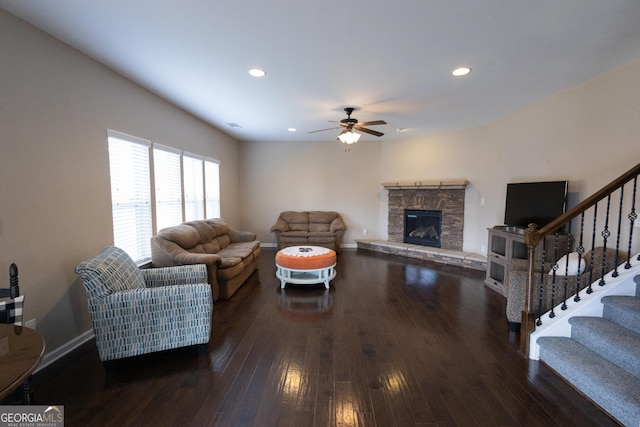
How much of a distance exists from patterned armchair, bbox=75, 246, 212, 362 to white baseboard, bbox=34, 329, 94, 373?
549 millimetres

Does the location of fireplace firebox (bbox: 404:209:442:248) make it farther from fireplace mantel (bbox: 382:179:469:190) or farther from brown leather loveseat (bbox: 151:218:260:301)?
brown leather loveseat (bbox: 151:218:260:301)

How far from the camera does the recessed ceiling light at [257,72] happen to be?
301 centimetres

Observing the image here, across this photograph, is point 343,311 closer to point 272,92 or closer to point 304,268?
point 304,268

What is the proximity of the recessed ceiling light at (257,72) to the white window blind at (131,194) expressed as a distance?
5.48ft

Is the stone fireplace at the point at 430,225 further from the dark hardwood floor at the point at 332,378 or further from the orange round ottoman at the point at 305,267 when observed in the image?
the orange round ottoman at the point at 305,267

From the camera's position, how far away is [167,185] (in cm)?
421

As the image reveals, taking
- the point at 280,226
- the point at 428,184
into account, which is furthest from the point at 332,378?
the point at 428,184

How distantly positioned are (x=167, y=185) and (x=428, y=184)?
5.13 m

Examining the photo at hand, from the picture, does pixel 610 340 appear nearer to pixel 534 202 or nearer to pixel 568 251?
pixel 568 251

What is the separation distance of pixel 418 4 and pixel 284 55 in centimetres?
129

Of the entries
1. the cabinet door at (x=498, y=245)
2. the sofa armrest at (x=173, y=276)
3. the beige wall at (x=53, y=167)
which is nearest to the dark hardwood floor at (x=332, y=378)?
the sofa armrest at (x=173, y=276)

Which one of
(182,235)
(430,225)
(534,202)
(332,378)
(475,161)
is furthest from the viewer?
(430,225)

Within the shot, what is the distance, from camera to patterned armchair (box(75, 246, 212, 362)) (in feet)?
7.29

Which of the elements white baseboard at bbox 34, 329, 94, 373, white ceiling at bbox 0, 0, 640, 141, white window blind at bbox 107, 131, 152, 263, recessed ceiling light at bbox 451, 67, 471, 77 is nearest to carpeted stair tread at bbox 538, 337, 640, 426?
white ceiling at bbox 0, 0, 640, 141
